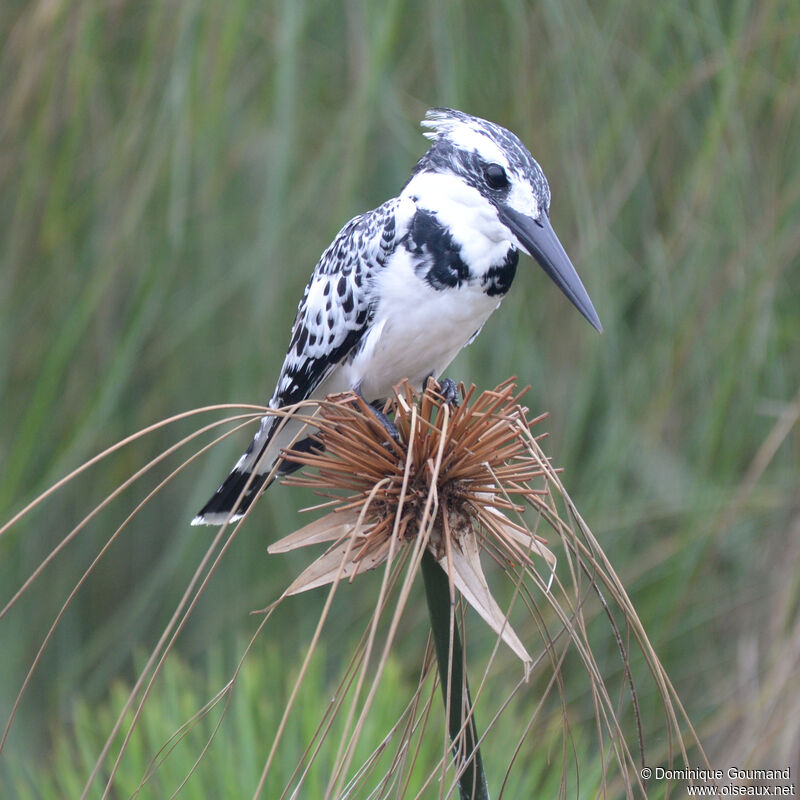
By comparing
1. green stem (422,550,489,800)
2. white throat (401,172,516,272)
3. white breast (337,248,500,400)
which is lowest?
green stem (422,550,489,800)

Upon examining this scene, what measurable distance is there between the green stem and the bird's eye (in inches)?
23.1

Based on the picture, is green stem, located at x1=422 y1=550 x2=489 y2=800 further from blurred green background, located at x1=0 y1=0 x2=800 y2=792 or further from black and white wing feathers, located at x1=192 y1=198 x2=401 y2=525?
blurred green background, located at x1=0 y1=0 x2=800 y2=792

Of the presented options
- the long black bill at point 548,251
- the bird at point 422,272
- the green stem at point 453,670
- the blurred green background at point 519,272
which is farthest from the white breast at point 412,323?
the green stem at point 453,670

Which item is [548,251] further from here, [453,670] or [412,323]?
[453,670]

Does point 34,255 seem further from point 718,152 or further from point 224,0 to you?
point 718,152

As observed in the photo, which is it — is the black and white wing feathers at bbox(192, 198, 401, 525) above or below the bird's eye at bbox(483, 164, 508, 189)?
below

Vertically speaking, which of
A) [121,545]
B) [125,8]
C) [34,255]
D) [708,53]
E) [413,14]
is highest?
[125,8]

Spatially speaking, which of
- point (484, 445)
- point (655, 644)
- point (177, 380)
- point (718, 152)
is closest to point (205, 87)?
point (177, 380)

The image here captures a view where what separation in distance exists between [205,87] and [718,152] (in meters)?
0.83

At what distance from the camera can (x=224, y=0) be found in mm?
1578

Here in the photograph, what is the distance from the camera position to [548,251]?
3.91 feet

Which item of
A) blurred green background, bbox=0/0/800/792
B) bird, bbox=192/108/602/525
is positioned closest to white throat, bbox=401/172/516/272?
bird, bbox=192/108/602/525

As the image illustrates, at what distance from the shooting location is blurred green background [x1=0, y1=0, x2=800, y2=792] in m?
1.63

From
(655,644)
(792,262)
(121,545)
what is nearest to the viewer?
A: (655,644)
